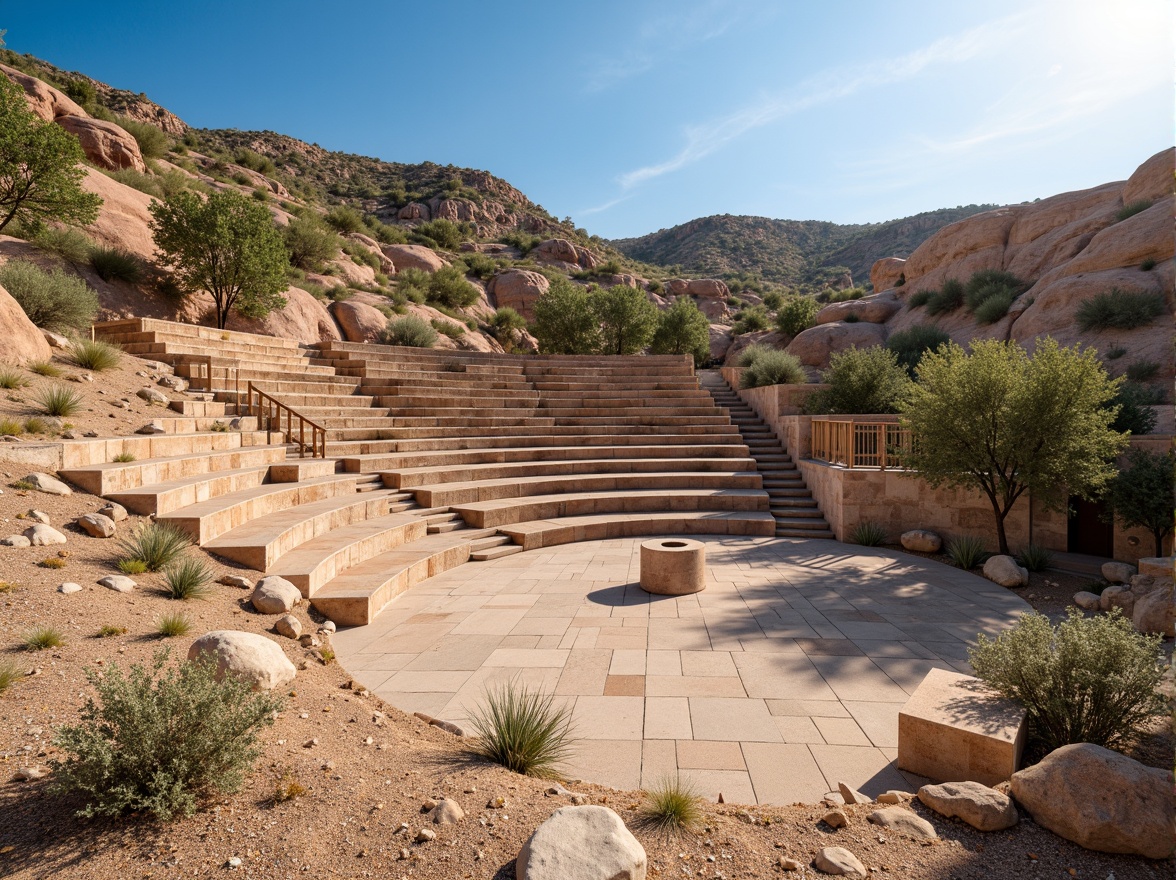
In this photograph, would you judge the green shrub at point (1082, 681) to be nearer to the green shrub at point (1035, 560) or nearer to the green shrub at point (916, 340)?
the green shrub at point (1035, 560)

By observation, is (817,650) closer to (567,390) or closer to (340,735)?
(340,735)

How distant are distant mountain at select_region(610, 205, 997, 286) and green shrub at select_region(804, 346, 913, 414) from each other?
4302cm

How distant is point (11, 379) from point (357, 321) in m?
12.6

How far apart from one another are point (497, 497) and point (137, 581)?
612 centimetres

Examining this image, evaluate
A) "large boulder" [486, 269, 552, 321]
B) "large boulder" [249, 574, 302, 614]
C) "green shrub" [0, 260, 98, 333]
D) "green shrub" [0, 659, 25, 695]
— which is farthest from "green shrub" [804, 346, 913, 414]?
"large boulder" [486, 269, 552, 321]

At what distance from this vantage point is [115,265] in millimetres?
13258

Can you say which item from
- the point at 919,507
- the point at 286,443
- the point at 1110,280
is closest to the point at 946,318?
the point at 1110,280

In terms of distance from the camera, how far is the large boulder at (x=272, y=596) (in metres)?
4.90

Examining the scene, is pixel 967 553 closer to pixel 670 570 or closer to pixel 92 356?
pixel 670 570

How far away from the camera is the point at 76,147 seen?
38.5 feet

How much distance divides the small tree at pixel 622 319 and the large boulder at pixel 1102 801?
884 inches

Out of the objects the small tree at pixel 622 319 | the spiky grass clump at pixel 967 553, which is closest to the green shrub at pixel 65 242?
the small tree at pixel 622 319

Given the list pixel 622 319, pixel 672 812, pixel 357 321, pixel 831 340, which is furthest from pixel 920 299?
pixel 672 812

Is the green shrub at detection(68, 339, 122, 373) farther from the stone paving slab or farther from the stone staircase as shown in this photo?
the stone staircase
